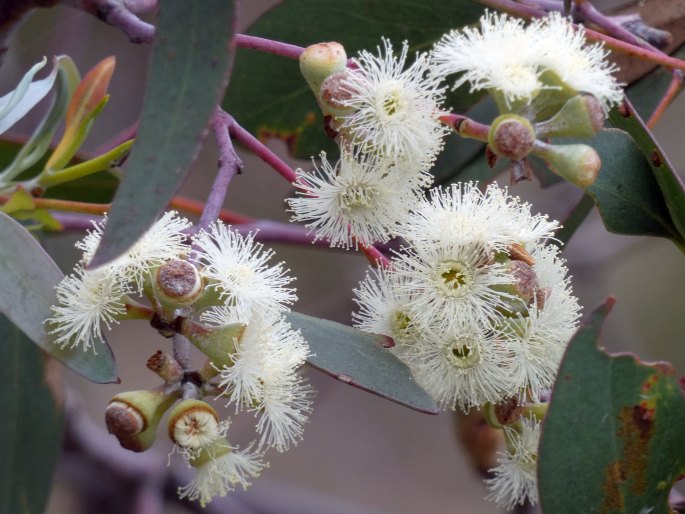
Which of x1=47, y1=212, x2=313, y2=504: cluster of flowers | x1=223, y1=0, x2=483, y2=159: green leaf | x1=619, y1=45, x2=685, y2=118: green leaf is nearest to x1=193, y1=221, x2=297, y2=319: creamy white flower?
x1=47, y1=212, x2=313, y2=504: cluster of flowers

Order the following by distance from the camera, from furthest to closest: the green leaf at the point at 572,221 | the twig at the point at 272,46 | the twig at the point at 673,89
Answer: the green leaf at the point at 572,221
the twig at the point at 673,89
the twig at the point at 272,46

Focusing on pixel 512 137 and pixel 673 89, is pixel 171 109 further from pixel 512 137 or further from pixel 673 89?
pixel 673 89

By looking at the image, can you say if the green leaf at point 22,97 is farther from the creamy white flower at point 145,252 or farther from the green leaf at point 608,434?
the green leaf at point 608,434

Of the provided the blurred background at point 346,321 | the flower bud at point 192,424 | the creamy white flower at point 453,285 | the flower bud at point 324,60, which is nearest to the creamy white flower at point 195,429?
the flower bud at point 192,424

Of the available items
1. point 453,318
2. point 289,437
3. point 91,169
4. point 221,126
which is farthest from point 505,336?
point 91,169

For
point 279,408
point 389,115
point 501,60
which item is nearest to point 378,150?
point 389,115

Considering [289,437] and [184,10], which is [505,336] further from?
[184,10]

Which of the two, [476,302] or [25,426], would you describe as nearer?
[476,302]

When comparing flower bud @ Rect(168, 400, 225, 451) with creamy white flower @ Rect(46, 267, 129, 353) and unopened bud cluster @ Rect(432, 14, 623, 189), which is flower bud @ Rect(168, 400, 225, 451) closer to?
creamy white flower @ Rect(46, 267, 129, 353)
